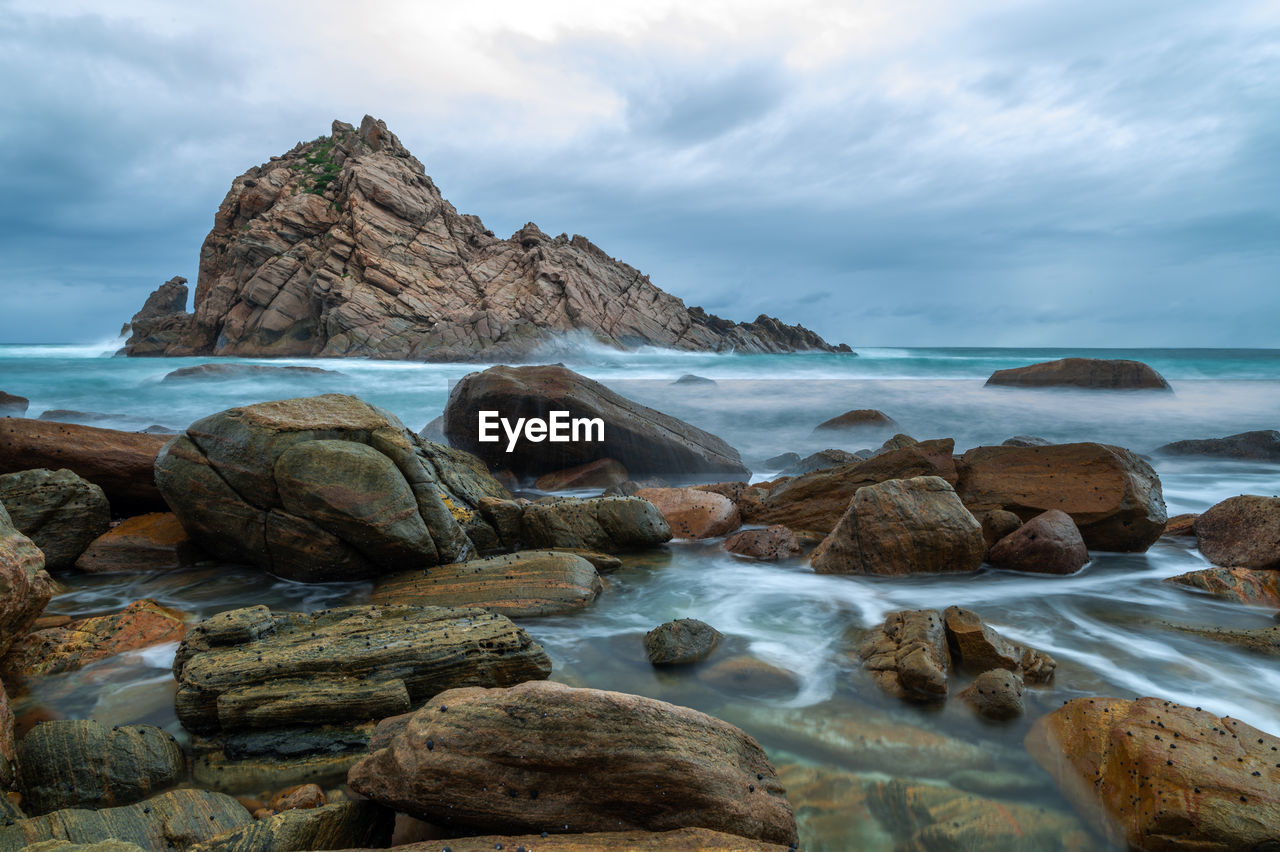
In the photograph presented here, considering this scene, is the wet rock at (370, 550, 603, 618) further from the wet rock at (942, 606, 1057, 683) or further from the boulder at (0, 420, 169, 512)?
the boulder at (0, 420, 169, 512)

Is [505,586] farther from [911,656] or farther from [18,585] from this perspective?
[911,656]

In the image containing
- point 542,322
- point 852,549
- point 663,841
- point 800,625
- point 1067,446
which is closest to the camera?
point 663,841

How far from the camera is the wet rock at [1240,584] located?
6.20 m

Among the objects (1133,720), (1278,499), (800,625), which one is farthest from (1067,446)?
(1133,720)

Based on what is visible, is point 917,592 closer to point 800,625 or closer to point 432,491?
point 800,625

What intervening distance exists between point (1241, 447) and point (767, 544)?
502 inches

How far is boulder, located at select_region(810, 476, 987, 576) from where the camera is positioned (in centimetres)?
688

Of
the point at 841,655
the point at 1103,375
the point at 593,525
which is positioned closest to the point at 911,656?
the point at 841,655

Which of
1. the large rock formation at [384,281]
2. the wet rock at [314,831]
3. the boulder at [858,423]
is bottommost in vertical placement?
the wet rock at [314,831]

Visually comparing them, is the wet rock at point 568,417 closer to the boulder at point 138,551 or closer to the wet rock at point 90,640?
the boulder at point 138,551

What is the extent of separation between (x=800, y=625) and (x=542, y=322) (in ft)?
153

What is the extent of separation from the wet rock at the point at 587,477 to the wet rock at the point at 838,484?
8.79 ft

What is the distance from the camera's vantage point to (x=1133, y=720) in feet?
11.5

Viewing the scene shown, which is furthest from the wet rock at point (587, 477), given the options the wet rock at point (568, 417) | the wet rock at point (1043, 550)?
the wet rock at point (1043, 550)
